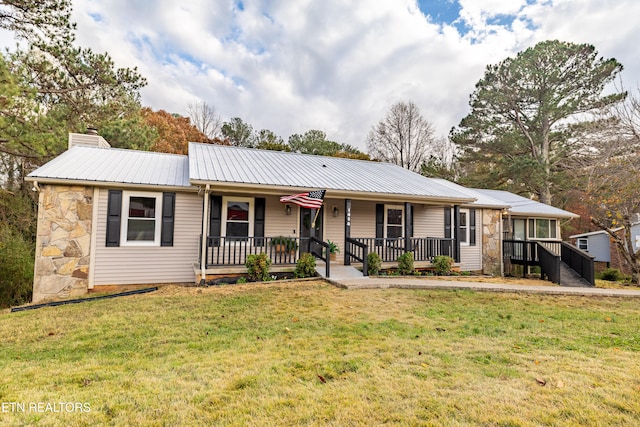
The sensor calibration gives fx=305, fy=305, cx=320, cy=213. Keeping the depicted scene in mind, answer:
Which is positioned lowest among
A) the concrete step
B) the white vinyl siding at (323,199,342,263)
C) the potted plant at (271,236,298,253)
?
the concrete step

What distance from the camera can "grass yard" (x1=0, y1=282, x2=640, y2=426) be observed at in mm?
2355

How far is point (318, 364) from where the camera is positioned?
3.32 meters

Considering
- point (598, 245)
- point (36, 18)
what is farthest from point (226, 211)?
point (598, 245)

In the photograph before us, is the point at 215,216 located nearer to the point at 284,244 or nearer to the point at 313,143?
the point at 284,244

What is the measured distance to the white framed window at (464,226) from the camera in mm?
12695

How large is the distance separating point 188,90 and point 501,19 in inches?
884

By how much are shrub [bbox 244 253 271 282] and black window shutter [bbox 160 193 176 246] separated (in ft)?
7.78

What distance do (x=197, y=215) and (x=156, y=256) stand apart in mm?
1562

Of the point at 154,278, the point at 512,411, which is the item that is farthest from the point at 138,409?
the point at 154,278

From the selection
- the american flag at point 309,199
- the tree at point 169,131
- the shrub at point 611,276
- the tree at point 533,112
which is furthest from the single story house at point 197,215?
the tree at point 533,112

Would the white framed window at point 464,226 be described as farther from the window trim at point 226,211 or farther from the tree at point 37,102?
the tree at point 37,102

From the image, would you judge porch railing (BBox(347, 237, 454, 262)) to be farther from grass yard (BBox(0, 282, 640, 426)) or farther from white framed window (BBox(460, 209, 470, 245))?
grass yard (BBox(0, 282, 640, 426))

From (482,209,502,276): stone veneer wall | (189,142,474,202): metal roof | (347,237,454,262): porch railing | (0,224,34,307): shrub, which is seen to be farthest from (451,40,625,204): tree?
(0,224,34,307): shrub

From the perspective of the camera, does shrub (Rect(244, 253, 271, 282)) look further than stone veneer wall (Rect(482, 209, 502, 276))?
No
